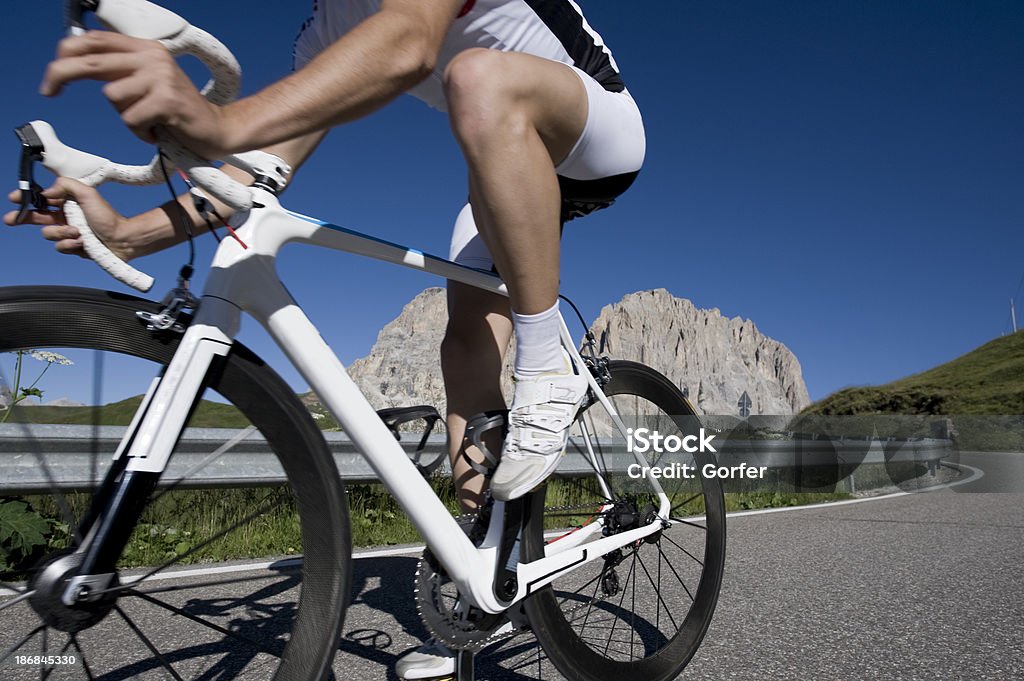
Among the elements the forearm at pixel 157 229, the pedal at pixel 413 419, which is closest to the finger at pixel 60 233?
the forearm at pixel 157 229

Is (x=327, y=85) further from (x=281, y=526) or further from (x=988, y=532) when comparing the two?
(x=988, y=532)

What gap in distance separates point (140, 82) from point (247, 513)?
78 centimetres

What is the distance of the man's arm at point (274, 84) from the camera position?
33.6 inches

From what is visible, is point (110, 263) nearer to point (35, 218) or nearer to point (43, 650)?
point (35, 218)

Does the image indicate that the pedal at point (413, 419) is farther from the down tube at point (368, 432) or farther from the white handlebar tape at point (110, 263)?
the white handlebar tape at point (110, 263)

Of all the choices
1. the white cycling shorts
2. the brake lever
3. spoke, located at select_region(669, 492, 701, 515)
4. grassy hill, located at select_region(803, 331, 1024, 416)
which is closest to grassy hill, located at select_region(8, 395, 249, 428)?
the brake lever

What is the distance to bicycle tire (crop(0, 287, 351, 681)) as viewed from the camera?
104cm

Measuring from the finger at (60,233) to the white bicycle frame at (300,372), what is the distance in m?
0.24

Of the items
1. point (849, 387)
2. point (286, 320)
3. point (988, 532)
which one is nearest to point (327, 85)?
point (286, 320)

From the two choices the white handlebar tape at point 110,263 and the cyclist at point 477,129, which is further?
the white handlebar tape at point 110,263

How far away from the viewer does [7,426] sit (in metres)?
1.08

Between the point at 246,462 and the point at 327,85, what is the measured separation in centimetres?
70

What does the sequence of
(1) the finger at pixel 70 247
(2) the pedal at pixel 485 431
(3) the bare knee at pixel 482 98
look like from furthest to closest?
1. (2) the pedal at pixel 485 431
2. (3) the bare knee at pixel 482 98
3. (1) the finger at pixel 70 247

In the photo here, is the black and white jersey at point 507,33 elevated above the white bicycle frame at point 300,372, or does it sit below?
above
